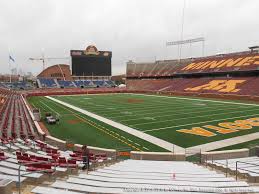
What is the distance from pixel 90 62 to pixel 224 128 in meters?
79.4

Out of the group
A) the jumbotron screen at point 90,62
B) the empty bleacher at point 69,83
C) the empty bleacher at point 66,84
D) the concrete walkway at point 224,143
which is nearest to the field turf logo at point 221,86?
the concrete walkway at point 224,143

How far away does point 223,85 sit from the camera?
5656 centimetres

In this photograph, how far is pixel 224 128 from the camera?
890 inches

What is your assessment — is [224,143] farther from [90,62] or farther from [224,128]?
[90,62]

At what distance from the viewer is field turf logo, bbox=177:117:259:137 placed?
837 inches

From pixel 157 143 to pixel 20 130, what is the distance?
35.6 feet

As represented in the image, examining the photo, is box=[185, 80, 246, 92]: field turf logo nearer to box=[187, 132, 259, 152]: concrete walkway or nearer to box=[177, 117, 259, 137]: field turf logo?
box=[177, 117, 259, 137]: field turf logo

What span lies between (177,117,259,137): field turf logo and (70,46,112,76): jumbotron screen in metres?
77.2

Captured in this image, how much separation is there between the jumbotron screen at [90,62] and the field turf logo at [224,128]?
253 ft

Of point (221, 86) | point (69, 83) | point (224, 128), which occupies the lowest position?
point (224, 128)

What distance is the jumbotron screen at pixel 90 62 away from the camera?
318ft

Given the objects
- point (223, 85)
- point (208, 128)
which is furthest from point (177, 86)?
point (208, 128)

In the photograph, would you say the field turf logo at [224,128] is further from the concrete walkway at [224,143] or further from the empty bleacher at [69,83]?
the empty bleacher at [69,83]

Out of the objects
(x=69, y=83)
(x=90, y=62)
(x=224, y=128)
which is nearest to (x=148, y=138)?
(x=224, y=128)
